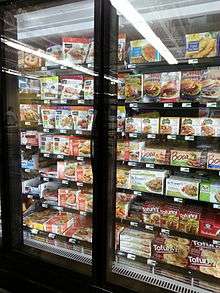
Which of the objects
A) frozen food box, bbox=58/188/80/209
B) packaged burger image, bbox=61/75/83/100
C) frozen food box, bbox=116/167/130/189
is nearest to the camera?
frozen food box, bbox=116/167/130/189

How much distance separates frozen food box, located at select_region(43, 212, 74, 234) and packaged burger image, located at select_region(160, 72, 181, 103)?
1.31 m

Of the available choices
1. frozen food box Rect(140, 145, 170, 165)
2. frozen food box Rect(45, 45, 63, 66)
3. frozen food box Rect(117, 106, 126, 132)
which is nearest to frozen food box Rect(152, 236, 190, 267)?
frozen food box Rect(140, 145, 170, 165)

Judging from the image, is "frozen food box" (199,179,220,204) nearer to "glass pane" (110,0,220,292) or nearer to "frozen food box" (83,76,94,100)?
"glass pane" (110,0,220,292)

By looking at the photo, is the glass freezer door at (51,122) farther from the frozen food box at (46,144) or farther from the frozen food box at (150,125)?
the frozen food box at (150,125)

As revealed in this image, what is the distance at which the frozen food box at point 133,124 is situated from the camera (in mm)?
1967

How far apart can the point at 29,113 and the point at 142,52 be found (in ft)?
3.61

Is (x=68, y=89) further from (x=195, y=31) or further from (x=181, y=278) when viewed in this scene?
(x=181, y=278)

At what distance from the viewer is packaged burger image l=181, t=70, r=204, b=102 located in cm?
179

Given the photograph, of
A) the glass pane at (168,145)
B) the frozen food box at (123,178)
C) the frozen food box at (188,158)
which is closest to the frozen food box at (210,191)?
the glass pane at (168,145)

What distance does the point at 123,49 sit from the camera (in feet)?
6.38

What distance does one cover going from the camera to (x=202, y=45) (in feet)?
5.67

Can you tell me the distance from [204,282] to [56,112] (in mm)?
1652

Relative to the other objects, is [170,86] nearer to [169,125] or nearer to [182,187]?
[169,125]

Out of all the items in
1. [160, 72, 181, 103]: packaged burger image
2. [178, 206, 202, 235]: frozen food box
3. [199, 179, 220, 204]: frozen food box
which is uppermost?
[160, 72, 181, 103]: packaged burger image
